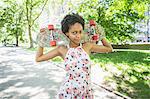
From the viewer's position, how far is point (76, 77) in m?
3.48

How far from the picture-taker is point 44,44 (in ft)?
12.4

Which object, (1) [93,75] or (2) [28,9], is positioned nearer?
(1) [93,75]

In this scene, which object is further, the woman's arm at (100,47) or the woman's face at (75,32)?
the woman's arm at (100,47)

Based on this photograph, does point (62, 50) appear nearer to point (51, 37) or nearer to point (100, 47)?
point (51, 37)

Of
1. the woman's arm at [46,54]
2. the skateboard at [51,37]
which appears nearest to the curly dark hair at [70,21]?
the skateboard at [51,37]

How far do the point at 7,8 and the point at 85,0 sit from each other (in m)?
36.6

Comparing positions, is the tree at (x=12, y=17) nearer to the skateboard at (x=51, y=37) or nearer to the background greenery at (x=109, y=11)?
the background greenery at (x=109, y=11)

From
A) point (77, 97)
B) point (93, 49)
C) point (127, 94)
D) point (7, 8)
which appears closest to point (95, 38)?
point (93, 49)

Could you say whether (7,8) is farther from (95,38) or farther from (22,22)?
(95,38)

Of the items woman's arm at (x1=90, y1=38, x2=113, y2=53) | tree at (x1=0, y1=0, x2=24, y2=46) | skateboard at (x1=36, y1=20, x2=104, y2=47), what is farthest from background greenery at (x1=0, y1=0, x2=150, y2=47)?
skateboard at (x1=36, y1=20, x2=104, y2=47)

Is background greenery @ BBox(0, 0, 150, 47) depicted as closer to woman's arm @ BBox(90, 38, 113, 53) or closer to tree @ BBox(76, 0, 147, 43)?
tree @ BBox(76, 0, 147, 43)

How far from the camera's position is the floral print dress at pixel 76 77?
3471mm

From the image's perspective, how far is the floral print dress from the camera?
3471 millimetres

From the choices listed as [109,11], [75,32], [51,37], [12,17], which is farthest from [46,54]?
[12,17]
